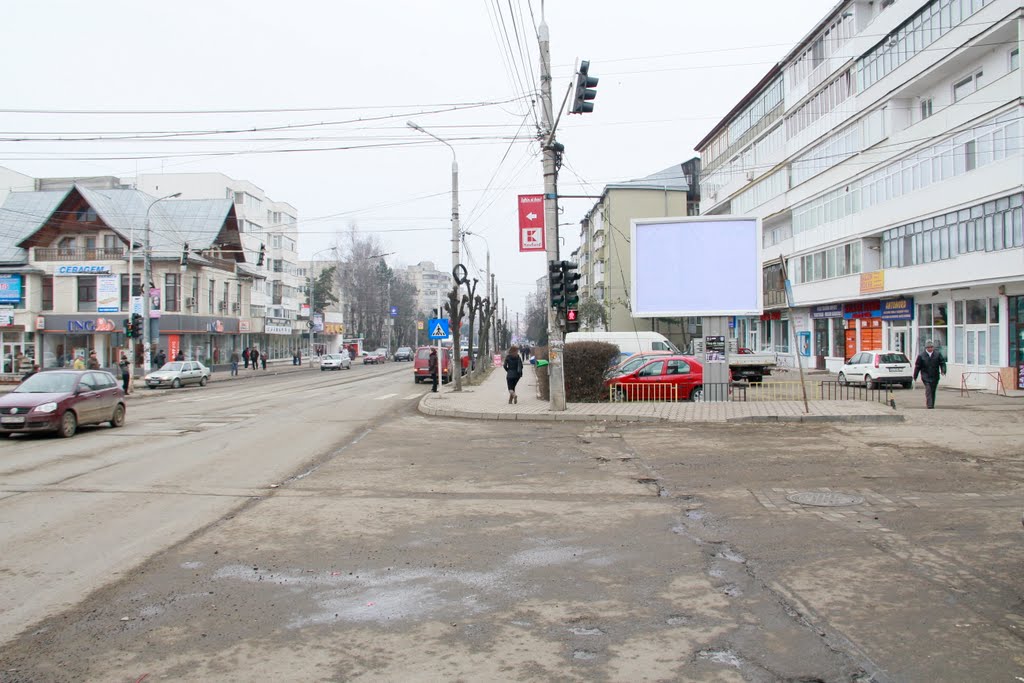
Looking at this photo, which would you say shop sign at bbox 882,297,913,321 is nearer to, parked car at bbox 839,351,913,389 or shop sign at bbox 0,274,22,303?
parked car at bbox 839,351,913,389

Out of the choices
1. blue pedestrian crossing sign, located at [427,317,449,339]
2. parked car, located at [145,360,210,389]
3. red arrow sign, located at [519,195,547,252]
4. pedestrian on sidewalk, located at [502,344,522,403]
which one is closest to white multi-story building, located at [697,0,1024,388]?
red arrow sign, located at [519,195,547,252]

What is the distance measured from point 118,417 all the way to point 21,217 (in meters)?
39.3

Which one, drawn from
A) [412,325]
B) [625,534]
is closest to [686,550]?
[625,534]

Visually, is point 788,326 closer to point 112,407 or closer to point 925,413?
point 925,413

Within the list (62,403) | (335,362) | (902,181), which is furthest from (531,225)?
(335,362)

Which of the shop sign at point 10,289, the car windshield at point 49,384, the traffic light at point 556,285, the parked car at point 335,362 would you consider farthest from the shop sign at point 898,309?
the shop sign at point 10,289

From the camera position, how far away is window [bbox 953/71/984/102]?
26781mm

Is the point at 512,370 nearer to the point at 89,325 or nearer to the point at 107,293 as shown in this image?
the point at 107,293

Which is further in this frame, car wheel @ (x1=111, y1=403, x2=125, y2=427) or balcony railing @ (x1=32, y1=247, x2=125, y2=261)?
balcony railing @ (x1=32, y1=247, x2=125, y2=261)

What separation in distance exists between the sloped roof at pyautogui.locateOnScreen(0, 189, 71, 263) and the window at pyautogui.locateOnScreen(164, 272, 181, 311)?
7842 mm

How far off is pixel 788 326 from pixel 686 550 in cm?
4350

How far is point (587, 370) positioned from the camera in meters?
20.7

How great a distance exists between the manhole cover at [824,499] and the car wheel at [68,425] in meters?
13.8

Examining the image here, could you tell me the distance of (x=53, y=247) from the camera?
4769 centimetres
